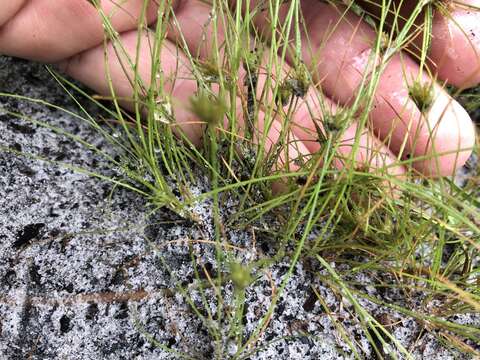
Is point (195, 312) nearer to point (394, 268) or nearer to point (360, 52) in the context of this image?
point (394, 268)

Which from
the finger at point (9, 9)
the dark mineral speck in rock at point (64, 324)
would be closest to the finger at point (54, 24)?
the finger at point (9, 9)

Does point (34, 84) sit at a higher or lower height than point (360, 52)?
lower

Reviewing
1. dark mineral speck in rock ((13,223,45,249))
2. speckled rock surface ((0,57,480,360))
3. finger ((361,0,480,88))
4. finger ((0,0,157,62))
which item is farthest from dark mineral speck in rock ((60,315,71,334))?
finger ((361,0,480,88))

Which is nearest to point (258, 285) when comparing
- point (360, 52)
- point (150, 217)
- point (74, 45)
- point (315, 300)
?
point (315, 300)

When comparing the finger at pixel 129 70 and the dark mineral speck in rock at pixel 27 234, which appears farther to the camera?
the finger at pixel 129 70

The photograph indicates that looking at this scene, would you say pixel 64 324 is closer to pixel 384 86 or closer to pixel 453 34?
pixel 384 86

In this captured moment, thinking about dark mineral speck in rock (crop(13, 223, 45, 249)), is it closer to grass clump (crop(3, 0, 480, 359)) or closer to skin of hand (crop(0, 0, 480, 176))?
grass clump (crop(3, 0, 480, 359))

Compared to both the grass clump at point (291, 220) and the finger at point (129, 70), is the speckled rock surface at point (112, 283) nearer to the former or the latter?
the grass clump at point (291, 220)
